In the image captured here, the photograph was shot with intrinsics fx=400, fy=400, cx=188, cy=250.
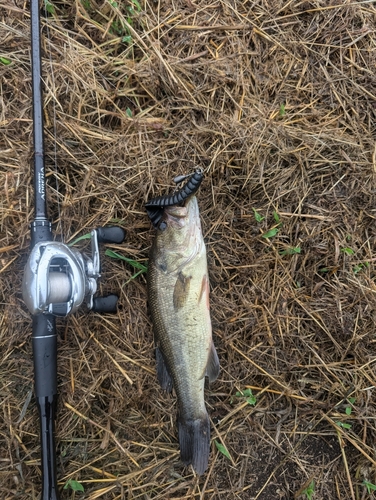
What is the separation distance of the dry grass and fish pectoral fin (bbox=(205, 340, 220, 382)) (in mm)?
198

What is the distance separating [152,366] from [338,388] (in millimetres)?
1376

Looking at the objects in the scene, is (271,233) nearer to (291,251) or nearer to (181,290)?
(291,251)

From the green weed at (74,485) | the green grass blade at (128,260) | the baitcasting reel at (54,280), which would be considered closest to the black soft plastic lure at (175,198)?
the green grass blade at (128,260)

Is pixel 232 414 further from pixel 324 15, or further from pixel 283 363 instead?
pixel 324 15

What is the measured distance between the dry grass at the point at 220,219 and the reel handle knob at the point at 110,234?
0.16 m

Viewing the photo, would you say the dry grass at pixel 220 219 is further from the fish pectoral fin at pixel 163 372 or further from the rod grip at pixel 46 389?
the rod grip at pixel 46 389

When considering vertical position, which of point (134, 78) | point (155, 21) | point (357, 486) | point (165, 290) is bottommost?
point (357, 486)

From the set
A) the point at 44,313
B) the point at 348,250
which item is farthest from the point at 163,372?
the point at 348,250

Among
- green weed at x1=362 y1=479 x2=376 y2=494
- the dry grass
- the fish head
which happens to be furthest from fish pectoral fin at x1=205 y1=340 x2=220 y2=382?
green weed at x1=362 y1=479 x2=376 y2=494

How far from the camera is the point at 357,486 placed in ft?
9.70

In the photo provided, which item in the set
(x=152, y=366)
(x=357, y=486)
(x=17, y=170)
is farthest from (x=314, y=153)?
(x=357, y=486)

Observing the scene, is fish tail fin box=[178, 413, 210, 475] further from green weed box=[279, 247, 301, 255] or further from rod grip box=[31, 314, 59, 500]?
green weed box=[279, 247, 301, 255]

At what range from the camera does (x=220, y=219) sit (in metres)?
2.90

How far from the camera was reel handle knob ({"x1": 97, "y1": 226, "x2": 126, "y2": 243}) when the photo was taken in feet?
8.68
